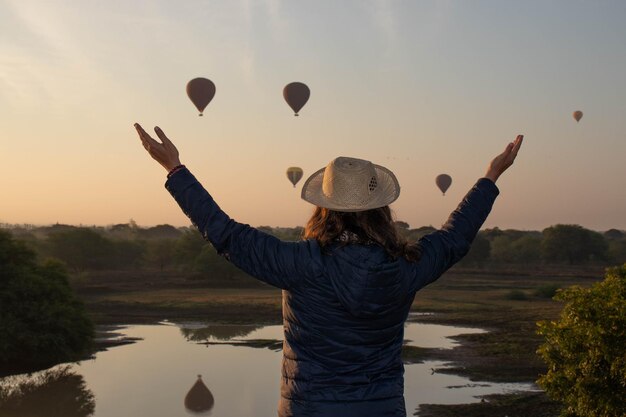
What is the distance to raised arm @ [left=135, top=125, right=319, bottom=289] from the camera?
3.14 metres

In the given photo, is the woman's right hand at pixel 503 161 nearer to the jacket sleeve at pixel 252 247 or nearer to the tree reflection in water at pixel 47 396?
the jacket sleeve at pixel 252 247

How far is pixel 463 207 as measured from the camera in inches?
147

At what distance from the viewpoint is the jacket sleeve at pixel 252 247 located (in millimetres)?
3141

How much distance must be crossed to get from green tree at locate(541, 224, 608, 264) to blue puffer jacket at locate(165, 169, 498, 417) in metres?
132

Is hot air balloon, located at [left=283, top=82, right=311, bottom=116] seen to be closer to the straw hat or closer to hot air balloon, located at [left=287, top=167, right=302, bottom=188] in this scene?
hot air balloon, located at [left=287, top=167, right=302, bottom=188]

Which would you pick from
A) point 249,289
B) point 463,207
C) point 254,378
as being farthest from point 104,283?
point 463,207

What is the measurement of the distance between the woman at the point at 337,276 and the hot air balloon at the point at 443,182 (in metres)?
81.9

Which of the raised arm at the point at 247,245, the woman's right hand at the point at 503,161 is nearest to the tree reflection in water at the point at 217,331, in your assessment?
the woman's right hand at the point at 503,161

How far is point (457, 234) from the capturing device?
360 centimetres

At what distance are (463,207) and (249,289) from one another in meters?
86.5

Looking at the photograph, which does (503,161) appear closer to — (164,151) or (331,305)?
(331,305)

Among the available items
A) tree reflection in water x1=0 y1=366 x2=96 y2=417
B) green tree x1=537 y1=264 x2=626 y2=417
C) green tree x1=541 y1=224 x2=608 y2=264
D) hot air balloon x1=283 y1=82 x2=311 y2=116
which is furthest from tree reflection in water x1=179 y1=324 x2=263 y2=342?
green tree x1=541 y1=224 x2=608 y2=264

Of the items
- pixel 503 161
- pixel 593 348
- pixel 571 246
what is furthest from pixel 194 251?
pixel 503 161

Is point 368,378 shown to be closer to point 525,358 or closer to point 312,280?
point 312,280
